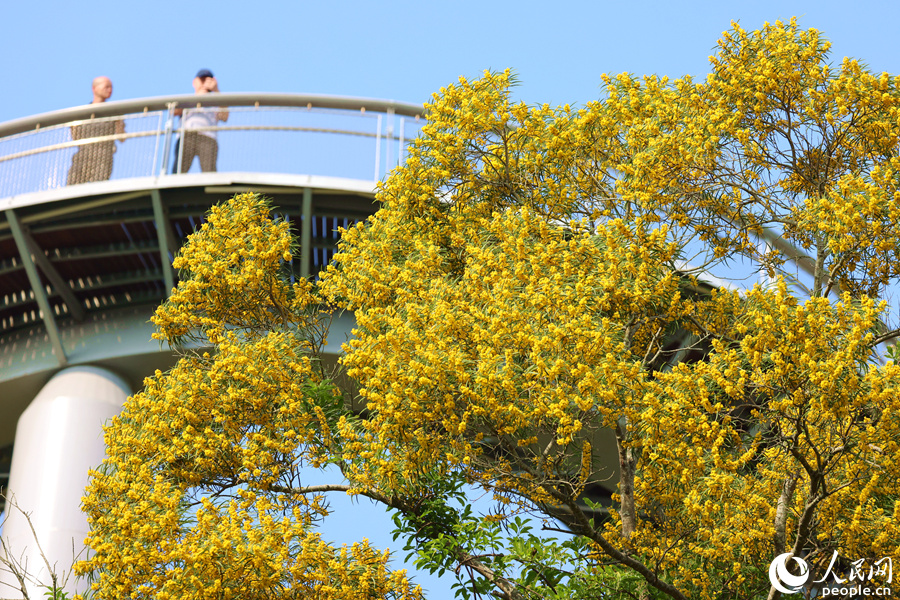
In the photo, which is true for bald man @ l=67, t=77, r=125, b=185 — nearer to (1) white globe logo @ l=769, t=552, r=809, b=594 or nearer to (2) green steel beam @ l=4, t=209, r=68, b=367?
(2) green steel beam @ l=4, t=209, r=68, b=367

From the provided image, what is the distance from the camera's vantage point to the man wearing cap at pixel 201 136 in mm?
13680

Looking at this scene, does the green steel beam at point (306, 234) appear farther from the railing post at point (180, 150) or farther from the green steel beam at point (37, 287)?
the green steel beam at point (37, 287)

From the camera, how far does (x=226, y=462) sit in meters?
8.37

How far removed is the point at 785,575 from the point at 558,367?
2539 millimetres

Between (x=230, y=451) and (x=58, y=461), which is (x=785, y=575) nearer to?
(x=230, y=451)

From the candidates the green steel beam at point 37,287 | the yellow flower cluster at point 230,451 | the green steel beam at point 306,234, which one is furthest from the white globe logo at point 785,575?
the green steel beam at point 37,287

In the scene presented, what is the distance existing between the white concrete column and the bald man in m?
2.81

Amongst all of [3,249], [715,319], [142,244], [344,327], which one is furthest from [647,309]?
[3,249]

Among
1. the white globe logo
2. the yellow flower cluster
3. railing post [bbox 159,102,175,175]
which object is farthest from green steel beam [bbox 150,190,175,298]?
the white globe logo

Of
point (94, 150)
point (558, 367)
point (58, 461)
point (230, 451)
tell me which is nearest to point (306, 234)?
point (94, 150)

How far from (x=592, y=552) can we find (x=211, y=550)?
2.93m

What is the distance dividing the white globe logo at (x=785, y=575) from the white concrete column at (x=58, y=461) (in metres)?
8.63

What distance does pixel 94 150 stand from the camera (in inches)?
551

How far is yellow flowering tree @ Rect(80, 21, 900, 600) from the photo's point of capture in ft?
22.2
